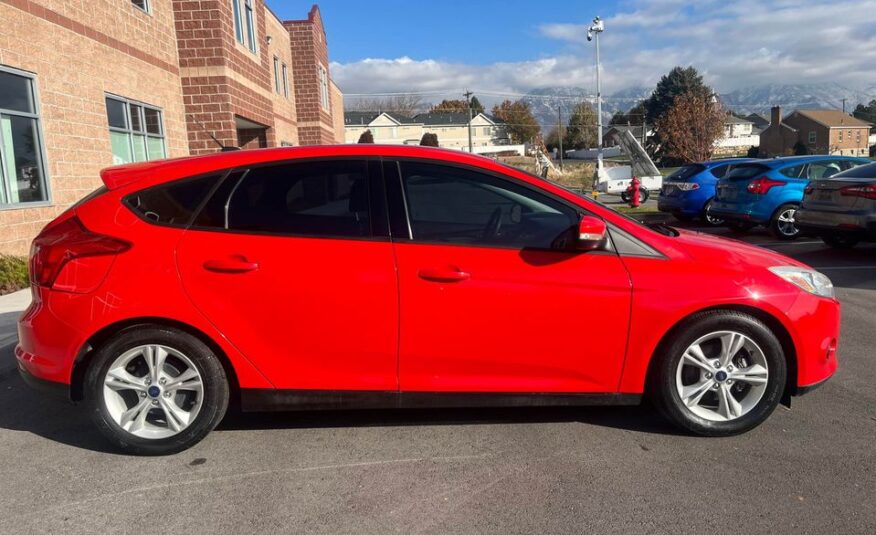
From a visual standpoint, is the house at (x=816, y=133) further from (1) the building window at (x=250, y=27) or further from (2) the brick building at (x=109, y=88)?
(2) the brick building at (x=109, y=88)

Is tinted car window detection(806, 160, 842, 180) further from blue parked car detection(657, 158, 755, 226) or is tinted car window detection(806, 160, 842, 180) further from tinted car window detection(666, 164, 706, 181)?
tinted car window detection(666, 164, 706, 181)

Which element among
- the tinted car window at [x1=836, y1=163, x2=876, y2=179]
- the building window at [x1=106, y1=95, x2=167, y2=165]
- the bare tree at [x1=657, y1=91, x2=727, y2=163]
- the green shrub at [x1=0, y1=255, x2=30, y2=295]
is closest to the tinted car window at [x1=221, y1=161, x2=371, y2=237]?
the green shrub at [x1=0, y1=255, x2=30, y2=295]

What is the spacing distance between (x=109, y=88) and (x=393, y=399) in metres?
10.4

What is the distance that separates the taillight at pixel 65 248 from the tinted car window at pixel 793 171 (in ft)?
38.4

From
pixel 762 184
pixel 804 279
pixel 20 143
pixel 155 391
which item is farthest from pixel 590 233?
pixel 762 184

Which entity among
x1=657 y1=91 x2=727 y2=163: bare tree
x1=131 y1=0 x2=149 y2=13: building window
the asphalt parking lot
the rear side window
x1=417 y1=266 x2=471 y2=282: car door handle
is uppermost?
x1=131 y1=0 x2=149 y2=13: building window

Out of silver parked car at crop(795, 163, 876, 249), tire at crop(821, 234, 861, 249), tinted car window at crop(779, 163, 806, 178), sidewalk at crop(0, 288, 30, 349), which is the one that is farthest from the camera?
tinted car window at crop(779, 163, 806, 178)

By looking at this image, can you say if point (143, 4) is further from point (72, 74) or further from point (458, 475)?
point (458, 475)

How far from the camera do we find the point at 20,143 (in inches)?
358

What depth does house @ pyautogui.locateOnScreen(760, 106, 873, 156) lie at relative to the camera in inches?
3034

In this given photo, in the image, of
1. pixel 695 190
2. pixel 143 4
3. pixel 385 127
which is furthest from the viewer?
pixel 385 127

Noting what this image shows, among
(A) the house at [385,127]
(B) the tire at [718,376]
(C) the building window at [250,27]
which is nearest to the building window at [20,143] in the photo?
(B) the tire at [718,376]

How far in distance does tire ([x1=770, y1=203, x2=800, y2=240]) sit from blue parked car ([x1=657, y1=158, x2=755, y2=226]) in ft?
7.77

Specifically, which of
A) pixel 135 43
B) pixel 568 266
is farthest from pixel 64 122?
pixel 568 266
